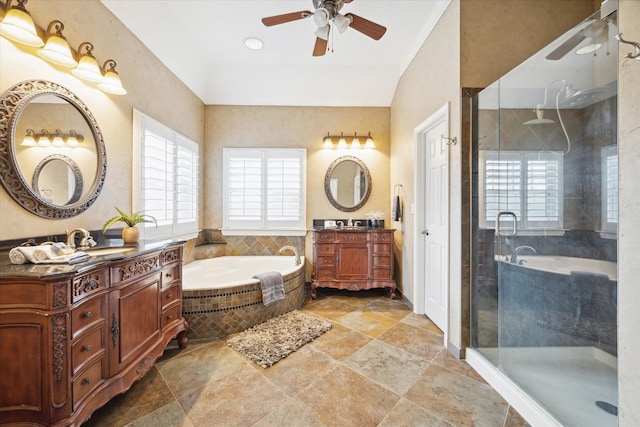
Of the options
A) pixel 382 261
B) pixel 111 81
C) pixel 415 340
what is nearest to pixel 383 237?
pixel 382 261

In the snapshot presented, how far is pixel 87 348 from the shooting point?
129cm

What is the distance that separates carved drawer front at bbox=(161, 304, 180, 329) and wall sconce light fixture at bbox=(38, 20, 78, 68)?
1894mm

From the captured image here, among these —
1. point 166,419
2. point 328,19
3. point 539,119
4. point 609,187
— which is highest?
point 328,19

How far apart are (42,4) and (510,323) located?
3903 mm

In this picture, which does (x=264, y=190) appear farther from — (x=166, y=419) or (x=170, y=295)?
(x=166, y=419)

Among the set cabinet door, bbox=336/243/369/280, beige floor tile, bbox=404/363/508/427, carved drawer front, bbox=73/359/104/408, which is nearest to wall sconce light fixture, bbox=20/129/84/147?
carved drawer front, bbox=73/359/104/408

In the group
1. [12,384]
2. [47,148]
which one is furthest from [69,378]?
[47,148]

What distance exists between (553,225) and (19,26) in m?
3.40

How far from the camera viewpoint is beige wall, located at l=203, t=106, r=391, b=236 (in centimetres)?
386

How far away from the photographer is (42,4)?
1.58 meters

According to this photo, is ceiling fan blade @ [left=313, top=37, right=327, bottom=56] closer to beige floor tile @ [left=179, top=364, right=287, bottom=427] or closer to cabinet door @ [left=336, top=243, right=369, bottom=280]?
cabinet door @ [left=336, top=243, right=369, bottom=280]

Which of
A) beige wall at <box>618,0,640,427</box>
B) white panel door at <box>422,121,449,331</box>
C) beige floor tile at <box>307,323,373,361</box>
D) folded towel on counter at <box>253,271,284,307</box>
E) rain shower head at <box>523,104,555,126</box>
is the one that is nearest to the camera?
beige wall at <box>618,0,640,427</box>

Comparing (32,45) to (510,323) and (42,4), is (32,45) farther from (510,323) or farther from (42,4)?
(510,323)

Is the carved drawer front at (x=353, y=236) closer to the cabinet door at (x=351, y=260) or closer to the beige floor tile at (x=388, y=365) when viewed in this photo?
the cabinet door at (x=351, y=260)
